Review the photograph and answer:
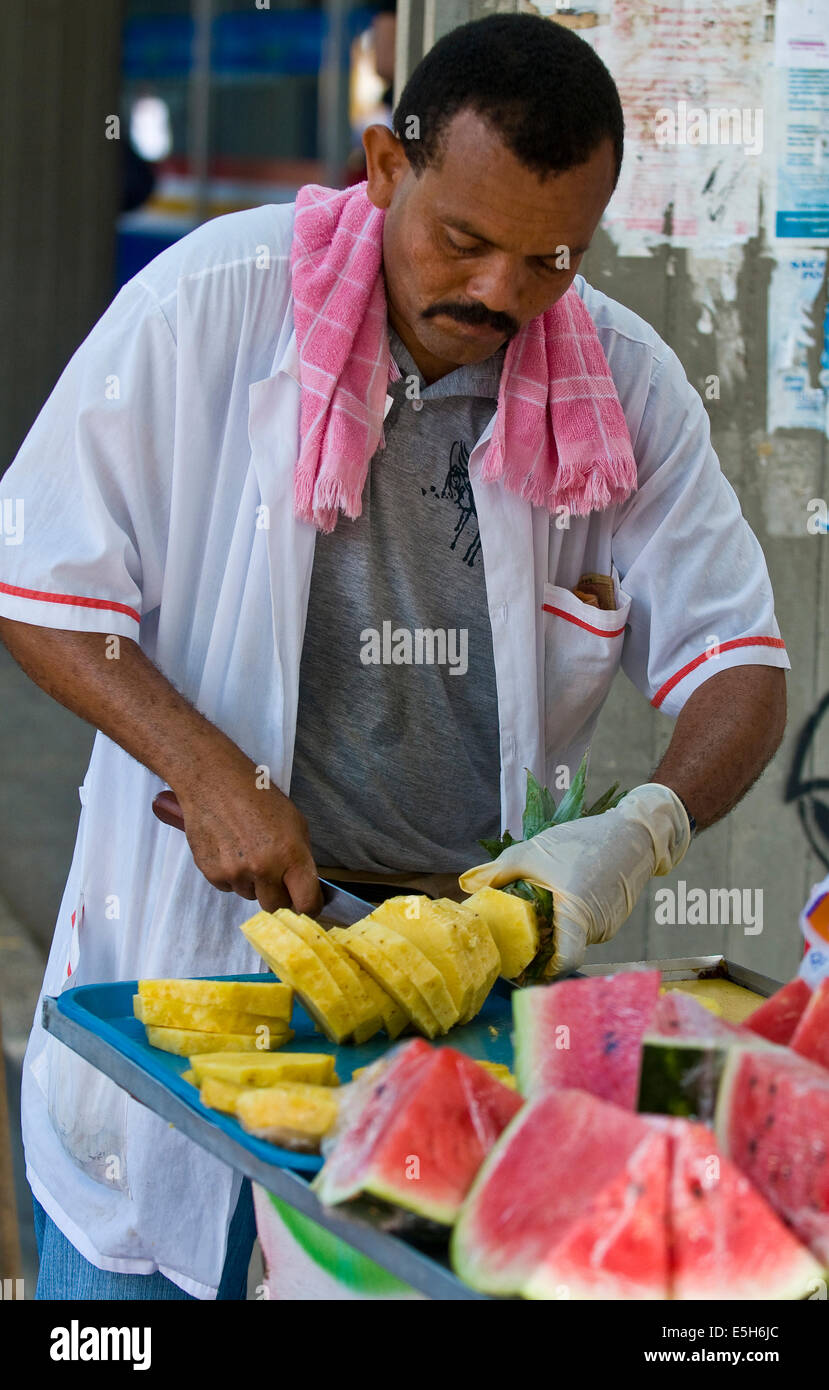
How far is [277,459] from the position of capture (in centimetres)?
276

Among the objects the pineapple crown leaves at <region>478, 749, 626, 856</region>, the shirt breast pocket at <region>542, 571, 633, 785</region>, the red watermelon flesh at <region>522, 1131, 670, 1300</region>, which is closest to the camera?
the red watermelon flesh at <region>522, 1131, 670, 1300</region>

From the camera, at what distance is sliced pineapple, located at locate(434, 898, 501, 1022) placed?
222 cm

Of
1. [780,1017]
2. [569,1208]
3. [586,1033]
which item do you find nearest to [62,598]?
[586,1033]

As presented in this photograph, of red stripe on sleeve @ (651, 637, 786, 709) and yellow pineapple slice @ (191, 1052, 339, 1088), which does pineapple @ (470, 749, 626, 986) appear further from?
yellow pineapple slice @ (191, 1052, 339, 1088)

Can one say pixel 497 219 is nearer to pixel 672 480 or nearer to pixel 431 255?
pixel 431 255

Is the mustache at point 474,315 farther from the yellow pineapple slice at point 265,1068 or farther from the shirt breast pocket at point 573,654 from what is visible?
the yellow pineapple slice at point 265,1068

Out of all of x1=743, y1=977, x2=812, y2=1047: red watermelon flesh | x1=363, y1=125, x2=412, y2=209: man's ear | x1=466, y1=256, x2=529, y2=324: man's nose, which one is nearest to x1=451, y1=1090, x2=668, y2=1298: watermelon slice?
x1=743, y1=977, x2=812, y2=1047: red watermelon flesh

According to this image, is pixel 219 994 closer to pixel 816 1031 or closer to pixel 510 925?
pixel 510 925

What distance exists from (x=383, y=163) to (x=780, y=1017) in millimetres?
1696

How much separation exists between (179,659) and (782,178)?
9.13 ft

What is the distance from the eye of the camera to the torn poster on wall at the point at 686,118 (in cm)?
444

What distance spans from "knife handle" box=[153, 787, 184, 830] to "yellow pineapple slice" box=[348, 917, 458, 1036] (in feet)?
1.66

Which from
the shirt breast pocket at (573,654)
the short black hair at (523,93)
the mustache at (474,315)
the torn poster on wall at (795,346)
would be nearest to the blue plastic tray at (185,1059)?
the shirt breast pocket at (573,654)

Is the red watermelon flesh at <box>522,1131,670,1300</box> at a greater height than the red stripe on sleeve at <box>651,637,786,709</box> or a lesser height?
lesser
